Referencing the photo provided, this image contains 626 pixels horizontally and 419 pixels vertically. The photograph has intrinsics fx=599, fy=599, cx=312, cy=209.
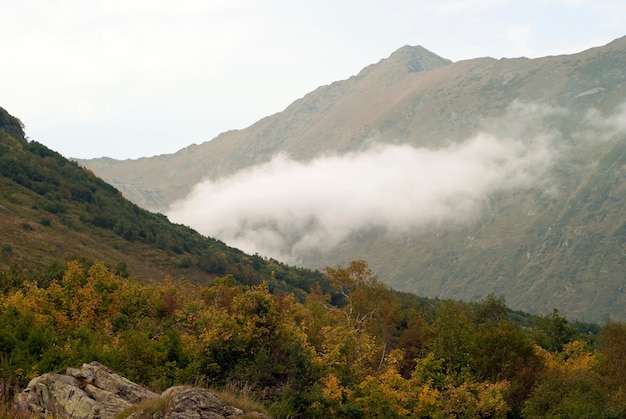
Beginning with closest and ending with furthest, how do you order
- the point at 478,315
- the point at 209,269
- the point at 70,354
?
the point at 70,354
the point at 478,315
the point at 209,269

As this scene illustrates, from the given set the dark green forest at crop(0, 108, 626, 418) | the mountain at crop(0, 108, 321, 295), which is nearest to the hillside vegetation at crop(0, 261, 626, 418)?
the dark green forest at crop(0, 108, 626, 418)

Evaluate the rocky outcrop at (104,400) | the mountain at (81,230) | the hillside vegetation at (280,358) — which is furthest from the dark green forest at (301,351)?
the mountain at (81,230)

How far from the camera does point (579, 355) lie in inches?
2820

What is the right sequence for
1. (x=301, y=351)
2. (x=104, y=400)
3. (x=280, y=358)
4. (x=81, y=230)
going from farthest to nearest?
(x=81, y=230)
(x=280, y=358)
(x=301, y=351)
(x=104, y=400)

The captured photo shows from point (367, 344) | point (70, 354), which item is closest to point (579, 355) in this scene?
point (367, 344)

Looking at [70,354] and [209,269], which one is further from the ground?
[70,354]

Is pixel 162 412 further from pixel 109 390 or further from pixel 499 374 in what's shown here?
pixel 499 374

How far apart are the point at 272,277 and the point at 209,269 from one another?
26.0m

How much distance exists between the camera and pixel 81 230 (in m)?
139

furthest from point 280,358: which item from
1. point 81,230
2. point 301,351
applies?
point 81,230

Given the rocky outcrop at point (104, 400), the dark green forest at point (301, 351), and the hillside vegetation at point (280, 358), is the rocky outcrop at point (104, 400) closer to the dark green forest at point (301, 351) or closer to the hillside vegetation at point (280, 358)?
the dark green forest at point (301, 351)

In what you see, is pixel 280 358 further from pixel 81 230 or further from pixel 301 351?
pixel 81 230

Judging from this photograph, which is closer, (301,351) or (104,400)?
(104,400)

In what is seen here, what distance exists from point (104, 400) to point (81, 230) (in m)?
120
